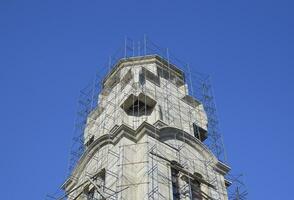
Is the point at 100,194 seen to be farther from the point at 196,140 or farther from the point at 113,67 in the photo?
the point at 113,67

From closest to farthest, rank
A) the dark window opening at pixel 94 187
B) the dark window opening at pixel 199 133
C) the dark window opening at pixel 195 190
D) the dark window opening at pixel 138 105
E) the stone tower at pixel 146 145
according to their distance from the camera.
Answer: the stone tower at pixel 146 145, the dark window opening at pixel 94 187, the dark window opening at pixel 195 190, the dark window opening at pixel 138 105, the dark window opening at pixel 199 133

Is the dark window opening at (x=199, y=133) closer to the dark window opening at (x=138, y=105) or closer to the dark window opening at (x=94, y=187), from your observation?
the dark window opening at (x=138, y=105)

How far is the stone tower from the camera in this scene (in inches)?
1513

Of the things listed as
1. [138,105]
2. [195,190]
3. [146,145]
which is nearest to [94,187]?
[146,145]

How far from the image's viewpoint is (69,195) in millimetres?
41969

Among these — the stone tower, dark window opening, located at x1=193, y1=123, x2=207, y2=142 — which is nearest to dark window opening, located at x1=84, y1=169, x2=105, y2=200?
the stone tower

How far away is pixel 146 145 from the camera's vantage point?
4034cm

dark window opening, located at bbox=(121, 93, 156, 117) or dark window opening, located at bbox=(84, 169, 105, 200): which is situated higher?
dark window opening, located at bbox=(121, 93, 156, 117)

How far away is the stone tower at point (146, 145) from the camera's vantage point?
38438 millimetres

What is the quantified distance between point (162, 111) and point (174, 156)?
536 centimetres

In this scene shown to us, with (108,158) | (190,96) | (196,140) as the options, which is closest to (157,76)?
(190,96)

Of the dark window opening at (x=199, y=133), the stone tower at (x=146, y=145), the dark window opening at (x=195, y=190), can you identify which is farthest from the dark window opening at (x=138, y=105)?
the dark window opening at (x=195, y=190)

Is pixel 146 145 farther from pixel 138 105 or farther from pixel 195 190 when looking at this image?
pixel 138 105

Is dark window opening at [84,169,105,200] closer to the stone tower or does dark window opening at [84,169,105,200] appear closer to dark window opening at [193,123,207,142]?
the stone tower
